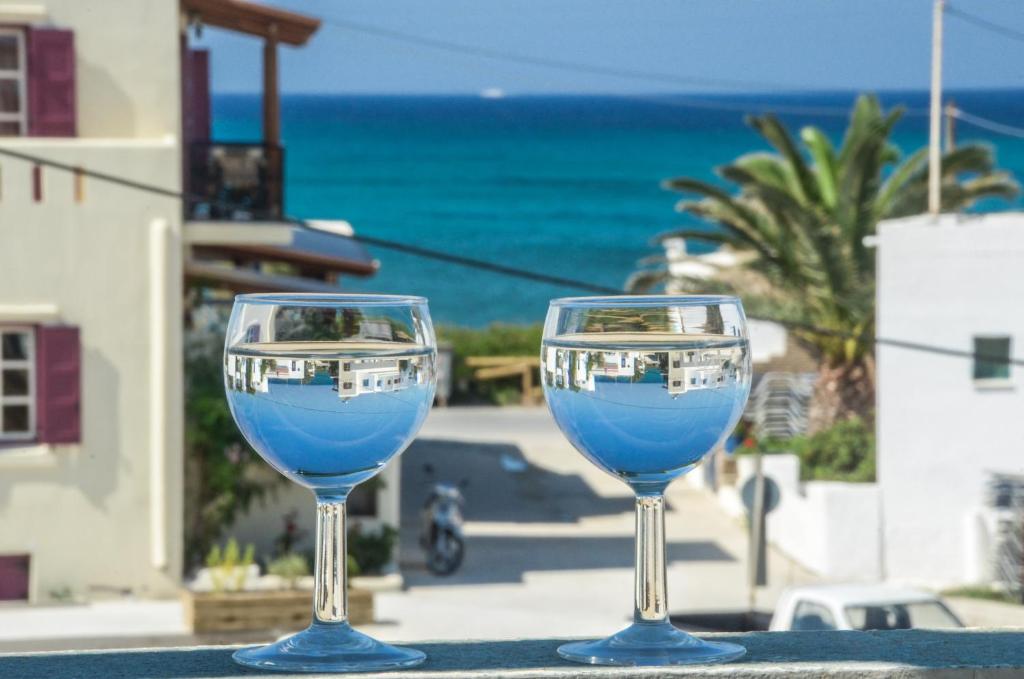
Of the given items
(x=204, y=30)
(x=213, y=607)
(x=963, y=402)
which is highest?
(x=204, y=30)

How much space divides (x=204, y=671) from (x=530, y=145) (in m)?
68.4

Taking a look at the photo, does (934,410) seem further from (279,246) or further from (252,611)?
(252,611)

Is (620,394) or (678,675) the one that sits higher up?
(620,394)

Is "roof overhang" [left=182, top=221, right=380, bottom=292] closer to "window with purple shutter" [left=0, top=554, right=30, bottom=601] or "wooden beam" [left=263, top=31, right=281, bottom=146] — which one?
"wooden beam" [left=263, top=31, right=281, bottom=146]

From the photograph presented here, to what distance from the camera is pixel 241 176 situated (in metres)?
12.7

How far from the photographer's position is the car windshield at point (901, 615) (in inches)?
336

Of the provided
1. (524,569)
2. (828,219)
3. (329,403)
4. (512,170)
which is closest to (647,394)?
(329,403)

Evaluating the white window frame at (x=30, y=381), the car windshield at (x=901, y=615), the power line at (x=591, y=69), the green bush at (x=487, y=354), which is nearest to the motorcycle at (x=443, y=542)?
the white window frame at (x=30, y=381)

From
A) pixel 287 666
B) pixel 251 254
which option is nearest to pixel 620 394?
pixel 287 666

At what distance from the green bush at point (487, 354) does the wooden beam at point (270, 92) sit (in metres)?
10.8

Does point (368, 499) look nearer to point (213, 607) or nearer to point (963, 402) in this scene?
point (213, 607)

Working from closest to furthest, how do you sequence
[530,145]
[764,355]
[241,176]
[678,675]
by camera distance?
1. [678,675]
2. [241,176]
3. [764,355]
4. [530,145]

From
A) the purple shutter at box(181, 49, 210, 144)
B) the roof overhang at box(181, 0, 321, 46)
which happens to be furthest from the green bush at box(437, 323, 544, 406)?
the roof overhang at box(181, 0, 321, 46)

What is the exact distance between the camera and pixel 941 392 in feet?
46.3
